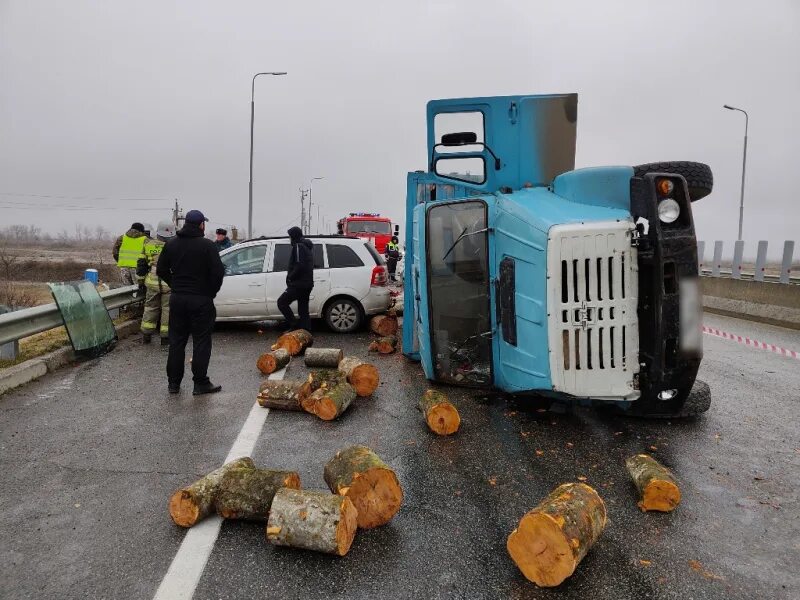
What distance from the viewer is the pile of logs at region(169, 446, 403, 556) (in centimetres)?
284

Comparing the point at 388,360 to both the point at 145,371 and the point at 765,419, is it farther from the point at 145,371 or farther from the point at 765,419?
the point at 765,419

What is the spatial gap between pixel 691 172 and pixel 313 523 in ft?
13.3

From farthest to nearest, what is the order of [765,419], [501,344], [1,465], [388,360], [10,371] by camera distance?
[388,360]
[10,371]
[765,419]
[501,344]
[1,465]

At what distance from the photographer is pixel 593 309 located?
421cm

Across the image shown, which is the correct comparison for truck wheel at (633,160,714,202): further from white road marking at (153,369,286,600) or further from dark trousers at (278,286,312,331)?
dark trousers at (278,286,312,331)

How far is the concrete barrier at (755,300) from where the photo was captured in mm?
12445

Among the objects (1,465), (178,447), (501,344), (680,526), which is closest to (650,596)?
(680,526)

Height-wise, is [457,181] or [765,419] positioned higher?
[457,181]

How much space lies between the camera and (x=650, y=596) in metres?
2.60

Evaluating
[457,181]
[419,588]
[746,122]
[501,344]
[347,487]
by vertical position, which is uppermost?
[746,122]

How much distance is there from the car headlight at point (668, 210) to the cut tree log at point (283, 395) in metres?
3.49

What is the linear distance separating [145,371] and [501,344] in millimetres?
4517

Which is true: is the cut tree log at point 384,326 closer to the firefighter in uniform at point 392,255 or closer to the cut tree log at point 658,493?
the cut tree log at point 658,493

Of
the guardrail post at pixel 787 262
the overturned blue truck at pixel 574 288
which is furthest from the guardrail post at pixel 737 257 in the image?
the overturned blue truck at pixel 574 288
